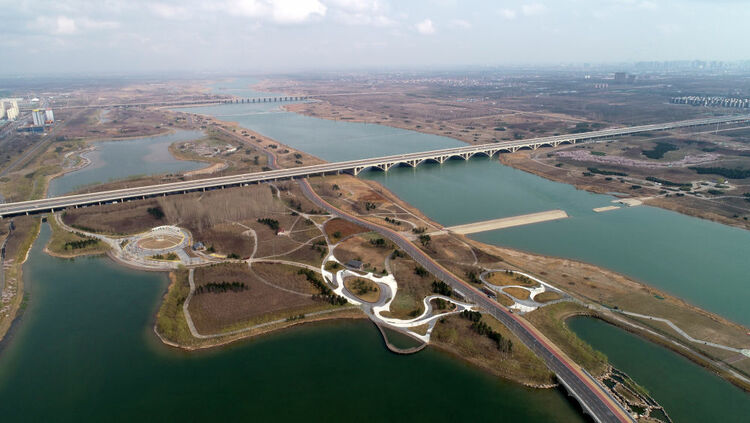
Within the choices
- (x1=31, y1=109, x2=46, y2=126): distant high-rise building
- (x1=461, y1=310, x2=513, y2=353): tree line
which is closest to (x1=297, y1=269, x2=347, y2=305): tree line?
(x1=461, y1=310, x2=513, y2=353): tree line

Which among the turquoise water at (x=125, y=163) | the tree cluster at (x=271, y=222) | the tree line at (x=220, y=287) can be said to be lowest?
the tree line at (x=220, y=287)

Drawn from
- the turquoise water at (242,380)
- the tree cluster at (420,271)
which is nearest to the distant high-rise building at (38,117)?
the turquoise water at (242,380)

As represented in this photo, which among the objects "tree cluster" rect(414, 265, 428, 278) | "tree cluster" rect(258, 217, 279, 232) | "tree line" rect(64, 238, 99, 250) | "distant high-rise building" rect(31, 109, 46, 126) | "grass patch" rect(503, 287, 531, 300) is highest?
"distant high-rise building" rect(31, 109, 46, 126)

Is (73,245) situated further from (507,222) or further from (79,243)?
(507,222)

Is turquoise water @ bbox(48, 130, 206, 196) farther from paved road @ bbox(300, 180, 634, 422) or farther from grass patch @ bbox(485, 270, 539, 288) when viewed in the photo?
grass patch @ bbox(485, 270, 539, 288)

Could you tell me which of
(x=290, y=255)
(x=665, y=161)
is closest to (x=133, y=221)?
(x=290, y=255)

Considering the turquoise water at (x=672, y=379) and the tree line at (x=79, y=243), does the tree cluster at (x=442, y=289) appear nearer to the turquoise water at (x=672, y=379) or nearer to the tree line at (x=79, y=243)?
the turquoise water at (x=672, y=379)
